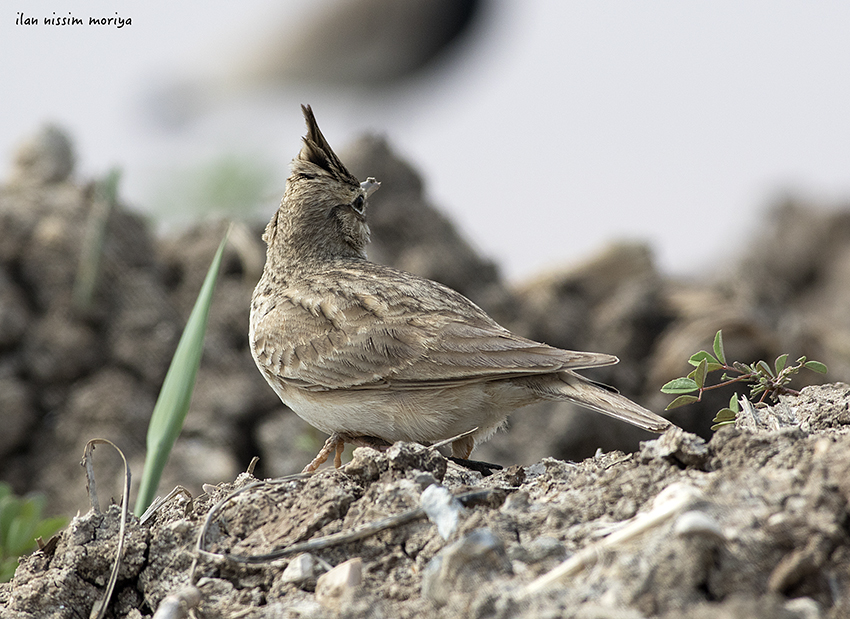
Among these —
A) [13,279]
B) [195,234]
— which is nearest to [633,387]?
[195,234]

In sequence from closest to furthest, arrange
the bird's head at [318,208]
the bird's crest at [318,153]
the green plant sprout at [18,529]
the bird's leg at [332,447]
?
the bird's leg at [332,447]
the green plant sprout at [18,529]
the bird's crest at [318,153]
the bird's head at [318,208]

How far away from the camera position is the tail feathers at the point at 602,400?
10.4 feet

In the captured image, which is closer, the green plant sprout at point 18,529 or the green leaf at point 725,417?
the green leaf at point 725,417

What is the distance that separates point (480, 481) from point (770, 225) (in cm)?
1332

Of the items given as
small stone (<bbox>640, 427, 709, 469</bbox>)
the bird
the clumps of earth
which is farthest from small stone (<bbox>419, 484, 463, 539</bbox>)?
the bird

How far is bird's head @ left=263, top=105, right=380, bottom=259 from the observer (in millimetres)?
4762

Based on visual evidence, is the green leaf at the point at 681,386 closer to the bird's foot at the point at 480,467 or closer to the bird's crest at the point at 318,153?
the bird's foot at the point at 480,467

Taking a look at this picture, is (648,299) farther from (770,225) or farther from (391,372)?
(770,225)

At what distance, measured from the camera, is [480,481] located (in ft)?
10.1

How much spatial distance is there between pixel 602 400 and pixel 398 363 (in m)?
0.88

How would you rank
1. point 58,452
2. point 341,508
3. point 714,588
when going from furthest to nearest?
point 58,452 < point 341,508 < point 714,588

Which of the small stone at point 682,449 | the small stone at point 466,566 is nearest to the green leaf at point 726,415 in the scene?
the small stone at point 682,449

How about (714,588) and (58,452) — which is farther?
(58,452)

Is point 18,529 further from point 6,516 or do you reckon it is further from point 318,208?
point 318,208
